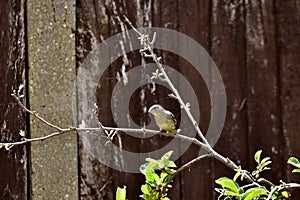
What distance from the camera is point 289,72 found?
66.1 inches

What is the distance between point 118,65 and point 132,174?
0.31 m

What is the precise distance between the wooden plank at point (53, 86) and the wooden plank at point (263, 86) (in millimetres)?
502

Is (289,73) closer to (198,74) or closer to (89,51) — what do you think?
(198,74)

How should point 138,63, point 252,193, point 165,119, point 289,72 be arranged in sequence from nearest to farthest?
point 252,193, point 165,119, point 289,72, point 138,63

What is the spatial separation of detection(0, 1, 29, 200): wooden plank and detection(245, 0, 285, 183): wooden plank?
2.12 feet

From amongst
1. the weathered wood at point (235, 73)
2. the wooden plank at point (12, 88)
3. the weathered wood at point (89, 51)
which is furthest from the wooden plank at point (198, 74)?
the wooden plank at point (12, 88)

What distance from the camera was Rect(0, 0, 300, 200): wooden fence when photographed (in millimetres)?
1688

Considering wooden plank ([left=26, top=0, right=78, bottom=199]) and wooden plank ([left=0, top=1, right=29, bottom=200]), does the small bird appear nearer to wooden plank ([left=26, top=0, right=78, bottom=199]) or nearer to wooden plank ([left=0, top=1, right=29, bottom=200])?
wooden plank ([left=26, top=0, right=78, bottom=199])

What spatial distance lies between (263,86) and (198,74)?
18 centimetres

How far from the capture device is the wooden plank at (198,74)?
68.4 inches

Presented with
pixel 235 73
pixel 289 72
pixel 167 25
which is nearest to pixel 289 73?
pixel 289 72

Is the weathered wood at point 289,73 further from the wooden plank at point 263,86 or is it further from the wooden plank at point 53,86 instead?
→ the wooden plank at point 53,86

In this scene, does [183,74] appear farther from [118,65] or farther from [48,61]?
[48,61]

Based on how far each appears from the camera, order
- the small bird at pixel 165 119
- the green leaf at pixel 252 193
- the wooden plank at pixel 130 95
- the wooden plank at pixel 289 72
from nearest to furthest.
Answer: the green leaf at pixel 252 193 → the small bird at pixel 165 119 → the wooden plank at pixel 289 72 → the wooden plank at pixel 130 95
